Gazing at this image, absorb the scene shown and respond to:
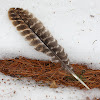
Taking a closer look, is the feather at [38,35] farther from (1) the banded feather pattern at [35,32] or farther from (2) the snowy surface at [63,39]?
(2) the snowy surface at [63,39]

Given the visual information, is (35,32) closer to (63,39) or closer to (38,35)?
(38,35)

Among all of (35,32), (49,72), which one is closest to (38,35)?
(35,32)

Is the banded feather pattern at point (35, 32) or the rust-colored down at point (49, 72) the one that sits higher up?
the banded feather pattern at point (35, 32)

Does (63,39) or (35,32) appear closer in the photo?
(35,32)

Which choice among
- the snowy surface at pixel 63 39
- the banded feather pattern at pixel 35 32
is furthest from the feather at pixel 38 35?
the snowy surface at pixel 63 39

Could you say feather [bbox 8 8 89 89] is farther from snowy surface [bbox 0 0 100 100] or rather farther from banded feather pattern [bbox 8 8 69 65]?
snowy surface [bbox 0 0 100 100]

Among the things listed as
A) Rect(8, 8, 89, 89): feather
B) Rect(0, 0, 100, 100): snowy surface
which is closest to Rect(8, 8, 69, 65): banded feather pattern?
Rect(8, 8, 89, 89): feather
